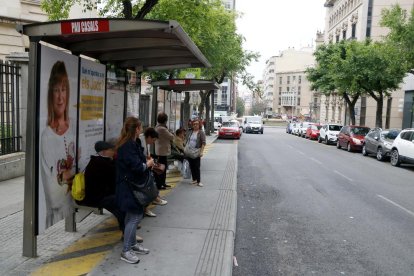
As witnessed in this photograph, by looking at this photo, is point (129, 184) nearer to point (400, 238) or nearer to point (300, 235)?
point (300, 235)

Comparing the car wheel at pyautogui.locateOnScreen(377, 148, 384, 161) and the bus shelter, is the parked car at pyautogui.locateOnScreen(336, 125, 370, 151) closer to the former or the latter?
the car wheel at pyautogui.locateOnScreen(377, 148, 384, 161)

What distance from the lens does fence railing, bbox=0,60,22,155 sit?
29.2 feet

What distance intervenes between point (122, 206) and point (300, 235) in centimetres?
329

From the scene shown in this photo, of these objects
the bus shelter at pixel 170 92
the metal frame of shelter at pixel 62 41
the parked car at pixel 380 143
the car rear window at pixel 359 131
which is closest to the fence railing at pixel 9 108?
the bus shelter at pixel 170 92

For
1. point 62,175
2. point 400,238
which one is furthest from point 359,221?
point 62,175

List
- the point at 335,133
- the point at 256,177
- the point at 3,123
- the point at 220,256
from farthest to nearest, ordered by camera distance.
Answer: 1. the point at 335,133
2. the point at 256,177
3. the point at 3,123
4. the point at 220,256

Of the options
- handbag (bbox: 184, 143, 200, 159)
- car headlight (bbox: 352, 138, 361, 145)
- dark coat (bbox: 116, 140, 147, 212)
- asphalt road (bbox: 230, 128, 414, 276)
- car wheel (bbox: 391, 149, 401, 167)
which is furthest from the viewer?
car headlight (bbox: 352, 138, 361, 145)

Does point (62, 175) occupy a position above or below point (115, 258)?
above

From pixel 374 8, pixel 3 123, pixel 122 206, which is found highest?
pixel 374 8

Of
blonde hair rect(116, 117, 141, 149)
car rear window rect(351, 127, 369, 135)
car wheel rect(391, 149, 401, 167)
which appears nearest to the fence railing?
blonde hair rect(116, 117, 141, 149)

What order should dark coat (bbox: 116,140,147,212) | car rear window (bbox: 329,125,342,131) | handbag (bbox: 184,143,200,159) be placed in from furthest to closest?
car rear window (bbox: 329,125,342,131) → handbag (bbox: 184,143,200,159) → dark coat (bbox: 116,140,147,212)

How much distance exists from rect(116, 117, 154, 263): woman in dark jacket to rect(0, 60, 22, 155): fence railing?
18.3 feet

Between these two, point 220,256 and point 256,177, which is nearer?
point 220,256

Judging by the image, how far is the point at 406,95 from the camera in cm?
3228
